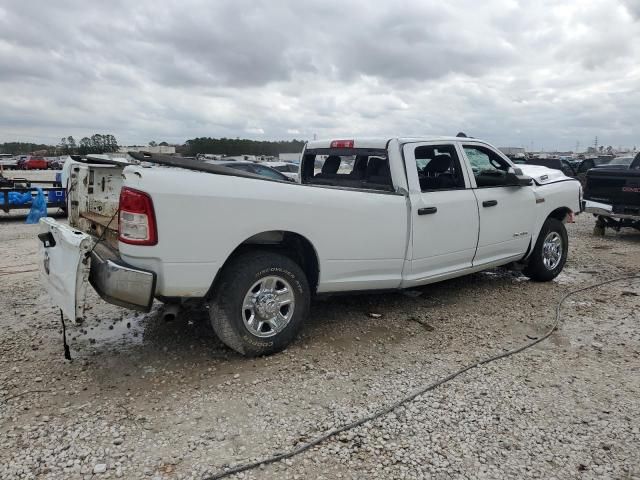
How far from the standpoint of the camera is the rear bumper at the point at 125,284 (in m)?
3.32

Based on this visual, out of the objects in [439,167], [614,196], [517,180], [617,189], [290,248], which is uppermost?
[439,167]

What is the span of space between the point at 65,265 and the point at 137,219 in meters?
0.69

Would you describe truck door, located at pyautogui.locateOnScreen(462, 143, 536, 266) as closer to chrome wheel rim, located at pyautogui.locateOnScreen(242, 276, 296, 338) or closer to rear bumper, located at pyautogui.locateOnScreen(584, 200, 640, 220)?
chrome wheel rim, located at pyautogui.locateOnScreen(242, 276, 296, 338)

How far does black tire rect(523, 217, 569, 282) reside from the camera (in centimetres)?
627

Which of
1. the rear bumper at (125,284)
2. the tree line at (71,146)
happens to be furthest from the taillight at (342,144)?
the tree line at (71,146)

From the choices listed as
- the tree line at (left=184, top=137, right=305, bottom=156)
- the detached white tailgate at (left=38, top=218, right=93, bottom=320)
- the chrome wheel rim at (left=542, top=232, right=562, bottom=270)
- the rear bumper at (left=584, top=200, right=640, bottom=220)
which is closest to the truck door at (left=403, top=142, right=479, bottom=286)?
the chrome wheel rim at (left=542, top=232, right=562, bottom=270)

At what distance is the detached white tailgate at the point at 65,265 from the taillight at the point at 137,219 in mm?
257

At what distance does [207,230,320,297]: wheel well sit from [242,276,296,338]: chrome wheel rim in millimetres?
309

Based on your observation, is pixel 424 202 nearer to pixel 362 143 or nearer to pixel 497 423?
pixel 362 143

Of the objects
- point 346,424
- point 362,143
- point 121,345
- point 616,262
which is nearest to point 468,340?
point 346,424

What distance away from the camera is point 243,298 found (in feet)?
12.1

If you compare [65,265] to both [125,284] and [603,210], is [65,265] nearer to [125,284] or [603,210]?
[125,284]

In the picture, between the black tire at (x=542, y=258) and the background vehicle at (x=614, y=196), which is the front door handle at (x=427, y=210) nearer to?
the black tire at (x=542, y=258)

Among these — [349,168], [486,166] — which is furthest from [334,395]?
[486,166]
